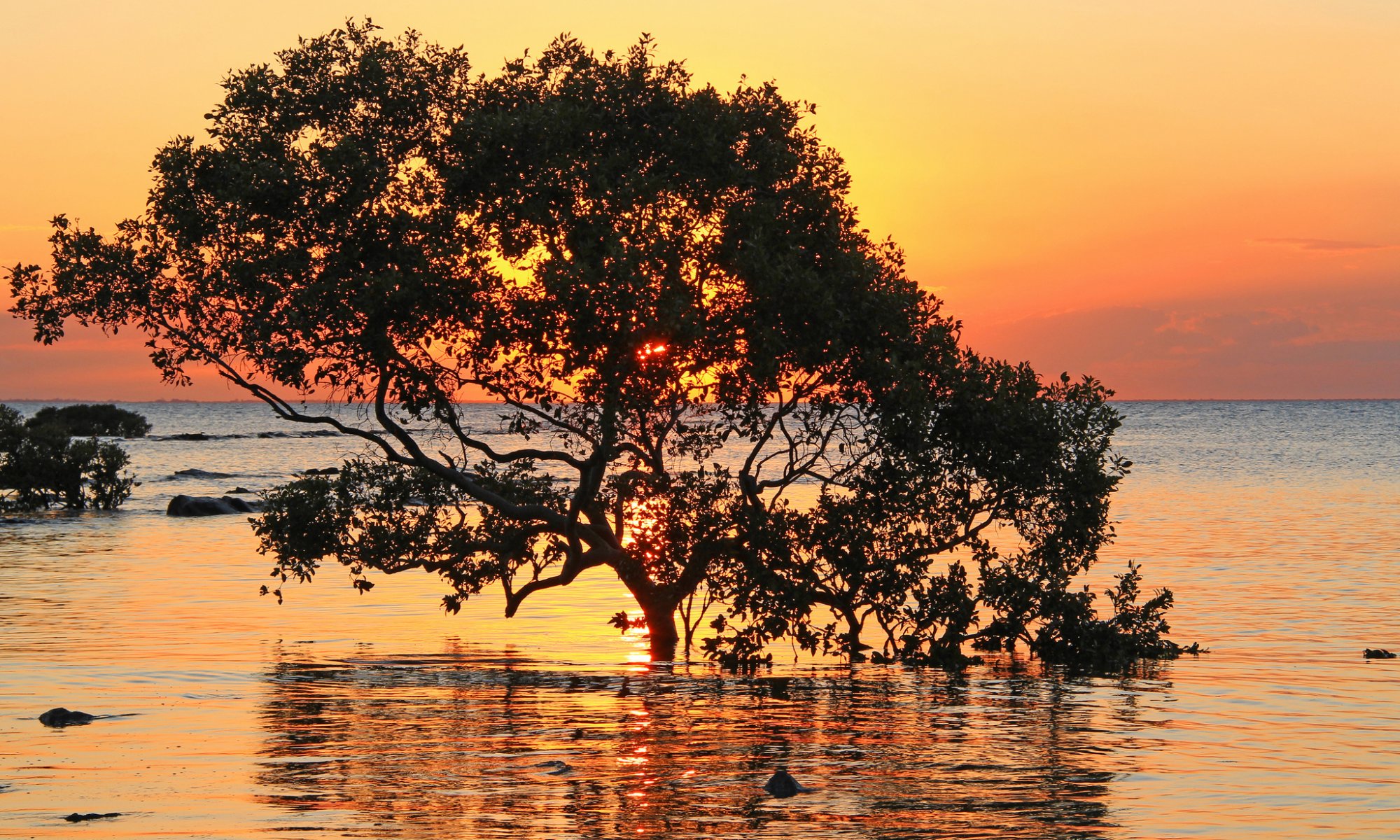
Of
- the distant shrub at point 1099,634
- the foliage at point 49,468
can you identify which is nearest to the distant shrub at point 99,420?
the foliage at point 49,468

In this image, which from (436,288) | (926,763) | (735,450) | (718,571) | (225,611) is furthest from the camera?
(735,450)

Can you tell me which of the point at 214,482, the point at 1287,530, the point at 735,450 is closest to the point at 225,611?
the point at 1287,530

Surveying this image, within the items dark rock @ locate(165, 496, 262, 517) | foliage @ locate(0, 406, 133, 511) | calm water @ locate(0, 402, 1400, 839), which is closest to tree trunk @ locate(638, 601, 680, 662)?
calm water @ locate(0, 402, 1400, 839)

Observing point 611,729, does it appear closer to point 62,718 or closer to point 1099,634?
point 62,718

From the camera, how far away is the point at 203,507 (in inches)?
2808

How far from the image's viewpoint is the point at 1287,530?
62.0 metres

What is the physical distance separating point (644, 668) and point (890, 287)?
966cm

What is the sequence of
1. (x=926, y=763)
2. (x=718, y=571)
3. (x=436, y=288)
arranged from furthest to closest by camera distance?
(x=718, y=571) → (x=436, y=288) → (x=926, y=763)

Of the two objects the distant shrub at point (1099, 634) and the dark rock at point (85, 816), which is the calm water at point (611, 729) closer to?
the dark rock at point (85, 816)

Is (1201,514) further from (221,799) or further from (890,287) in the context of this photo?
(221,799)

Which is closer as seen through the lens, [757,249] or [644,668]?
[757,249]

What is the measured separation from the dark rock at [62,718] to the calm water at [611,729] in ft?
1.12

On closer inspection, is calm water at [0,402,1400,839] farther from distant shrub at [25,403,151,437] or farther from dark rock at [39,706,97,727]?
distant shrub at [25,403,151,437]

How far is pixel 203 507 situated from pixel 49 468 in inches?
318
